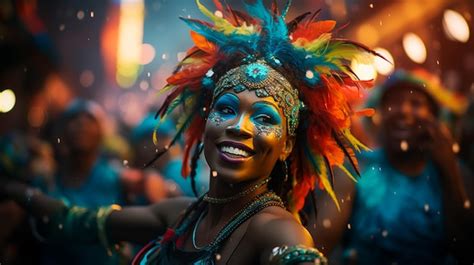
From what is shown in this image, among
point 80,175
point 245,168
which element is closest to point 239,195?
point 245,168

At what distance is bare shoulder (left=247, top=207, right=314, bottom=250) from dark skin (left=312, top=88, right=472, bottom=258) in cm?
195

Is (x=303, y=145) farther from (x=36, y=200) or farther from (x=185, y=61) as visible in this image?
(x=36, y=200)

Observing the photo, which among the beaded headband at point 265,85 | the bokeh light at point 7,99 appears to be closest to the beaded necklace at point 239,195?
the beaded headband at point 265,85

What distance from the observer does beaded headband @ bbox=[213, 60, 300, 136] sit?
380cm

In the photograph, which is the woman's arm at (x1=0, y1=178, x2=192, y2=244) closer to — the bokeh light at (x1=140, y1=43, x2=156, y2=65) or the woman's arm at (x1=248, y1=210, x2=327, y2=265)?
the woman's arm at (x1=248, y1=210, x2=327, y2=265)

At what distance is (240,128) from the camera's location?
370 centimetres

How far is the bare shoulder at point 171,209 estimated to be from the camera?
430 centimetres

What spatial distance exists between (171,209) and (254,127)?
85 cm

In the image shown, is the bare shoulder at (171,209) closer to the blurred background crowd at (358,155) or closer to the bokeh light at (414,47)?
the blurred background crowd at (358,155)

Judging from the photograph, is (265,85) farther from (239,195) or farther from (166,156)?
(166,156)

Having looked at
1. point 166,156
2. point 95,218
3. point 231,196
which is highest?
point 231,196

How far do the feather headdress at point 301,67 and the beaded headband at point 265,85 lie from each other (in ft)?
0.24

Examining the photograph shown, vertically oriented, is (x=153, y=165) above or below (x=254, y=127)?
below

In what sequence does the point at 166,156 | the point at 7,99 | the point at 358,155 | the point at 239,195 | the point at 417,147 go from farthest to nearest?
1. the point at 7,99
2. the point at 166,156
3. the point at 358,155
4. the point at 417,147
5. the point at 239,195
